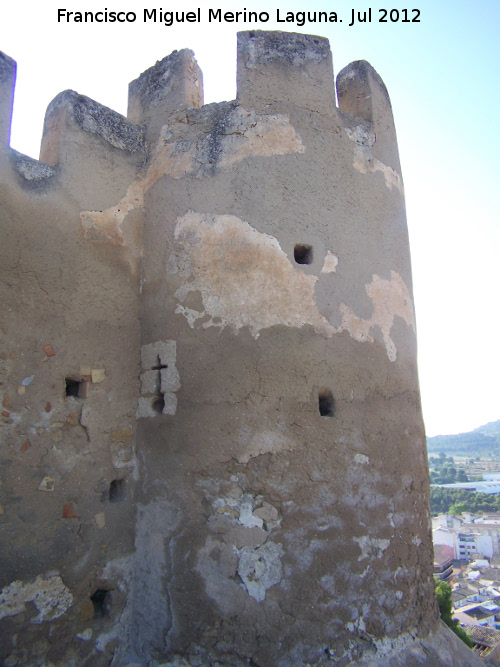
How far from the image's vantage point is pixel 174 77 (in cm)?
379

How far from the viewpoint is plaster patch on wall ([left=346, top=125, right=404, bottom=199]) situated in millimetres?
3668

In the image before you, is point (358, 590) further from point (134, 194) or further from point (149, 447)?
point (134, 194)

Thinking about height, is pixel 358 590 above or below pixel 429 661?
above

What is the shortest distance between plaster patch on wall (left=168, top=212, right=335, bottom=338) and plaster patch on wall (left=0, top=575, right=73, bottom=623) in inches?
70.3

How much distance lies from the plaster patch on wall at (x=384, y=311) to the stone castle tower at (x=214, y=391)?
0.06 feet

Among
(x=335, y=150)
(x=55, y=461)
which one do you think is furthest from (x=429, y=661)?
(x=335, y=150)

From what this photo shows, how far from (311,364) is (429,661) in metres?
1.96

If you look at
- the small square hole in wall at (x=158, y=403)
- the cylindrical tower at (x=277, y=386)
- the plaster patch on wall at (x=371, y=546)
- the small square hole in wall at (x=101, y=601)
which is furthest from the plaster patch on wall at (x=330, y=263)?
the small square hole in wall at (x=101, y=601)

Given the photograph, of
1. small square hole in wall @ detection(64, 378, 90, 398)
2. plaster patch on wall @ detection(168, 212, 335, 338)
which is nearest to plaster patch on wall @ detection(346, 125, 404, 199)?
plaster patch on wall @ detection(168, 212, 335, 338)

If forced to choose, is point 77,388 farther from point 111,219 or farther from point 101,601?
point 101,601

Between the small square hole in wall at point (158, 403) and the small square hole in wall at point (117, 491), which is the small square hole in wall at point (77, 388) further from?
the small square hole in wall at point (117, 491)

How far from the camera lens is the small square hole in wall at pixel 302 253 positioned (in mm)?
3283

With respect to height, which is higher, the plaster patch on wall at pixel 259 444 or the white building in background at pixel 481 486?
the plaster patch on wall at pixel 259 444

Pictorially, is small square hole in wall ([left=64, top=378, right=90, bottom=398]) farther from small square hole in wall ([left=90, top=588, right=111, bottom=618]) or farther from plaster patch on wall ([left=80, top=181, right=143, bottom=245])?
small square hole in wall ([left=90, top=588, right=111, bottom=618])
